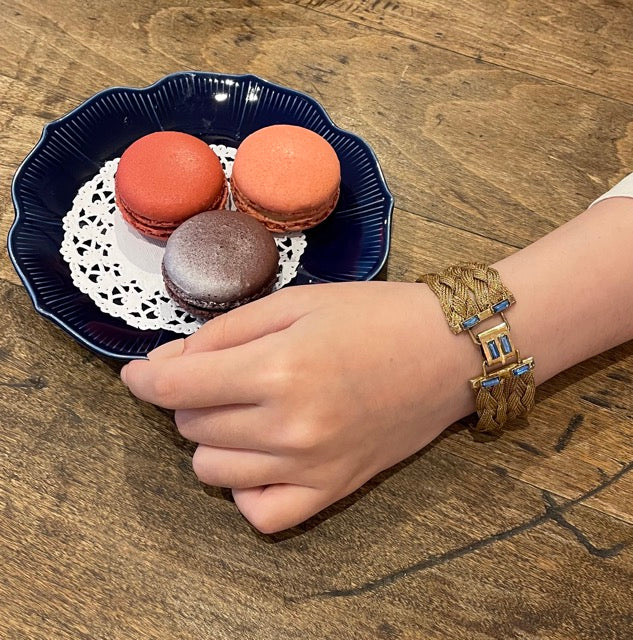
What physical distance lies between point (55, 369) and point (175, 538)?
23cm

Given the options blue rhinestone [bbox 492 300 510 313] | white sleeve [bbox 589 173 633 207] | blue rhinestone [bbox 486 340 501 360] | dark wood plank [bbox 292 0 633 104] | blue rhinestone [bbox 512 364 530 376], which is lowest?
blue rhinestone [bbox 512 364 530 376]

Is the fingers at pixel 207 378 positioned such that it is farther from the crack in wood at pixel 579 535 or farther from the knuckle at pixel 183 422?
the crack in wood at pixel 579 535

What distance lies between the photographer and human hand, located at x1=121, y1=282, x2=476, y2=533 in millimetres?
586

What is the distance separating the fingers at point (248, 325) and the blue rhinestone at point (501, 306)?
184mm

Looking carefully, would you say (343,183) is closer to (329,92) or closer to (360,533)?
(329,92)

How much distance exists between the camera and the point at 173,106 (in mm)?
880

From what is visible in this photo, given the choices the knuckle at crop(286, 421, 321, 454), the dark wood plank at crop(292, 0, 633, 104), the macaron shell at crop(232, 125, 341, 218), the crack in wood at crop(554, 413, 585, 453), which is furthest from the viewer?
the dark wood plank at crop(292, 0, 633, 104)

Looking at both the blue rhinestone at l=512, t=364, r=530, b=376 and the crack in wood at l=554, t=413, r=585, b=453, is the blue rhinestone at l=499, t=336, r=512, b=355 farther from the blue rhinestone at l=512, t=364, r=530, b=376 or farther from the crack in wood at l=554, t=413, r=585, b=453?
the crack in wood at l=554, t=413, r=585, b=453

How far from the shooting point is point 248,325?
0.64 m

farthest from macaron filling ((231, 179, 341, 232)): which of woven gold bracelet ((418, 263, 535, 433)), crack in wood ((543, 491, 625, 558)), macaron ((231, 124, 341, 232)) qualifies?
crack in wood ((543, 491, 625, 558))

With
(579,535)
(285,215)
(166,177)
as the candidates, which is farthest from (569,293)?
(166,177)

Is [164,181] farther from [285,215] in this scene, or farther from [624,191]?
[624,191]

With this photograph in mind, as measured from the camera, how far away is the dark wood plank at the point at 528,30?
97 cm

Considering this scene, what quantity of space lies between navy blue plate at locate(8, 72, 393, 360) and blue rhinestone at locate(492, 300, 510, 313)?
17 centimetres
